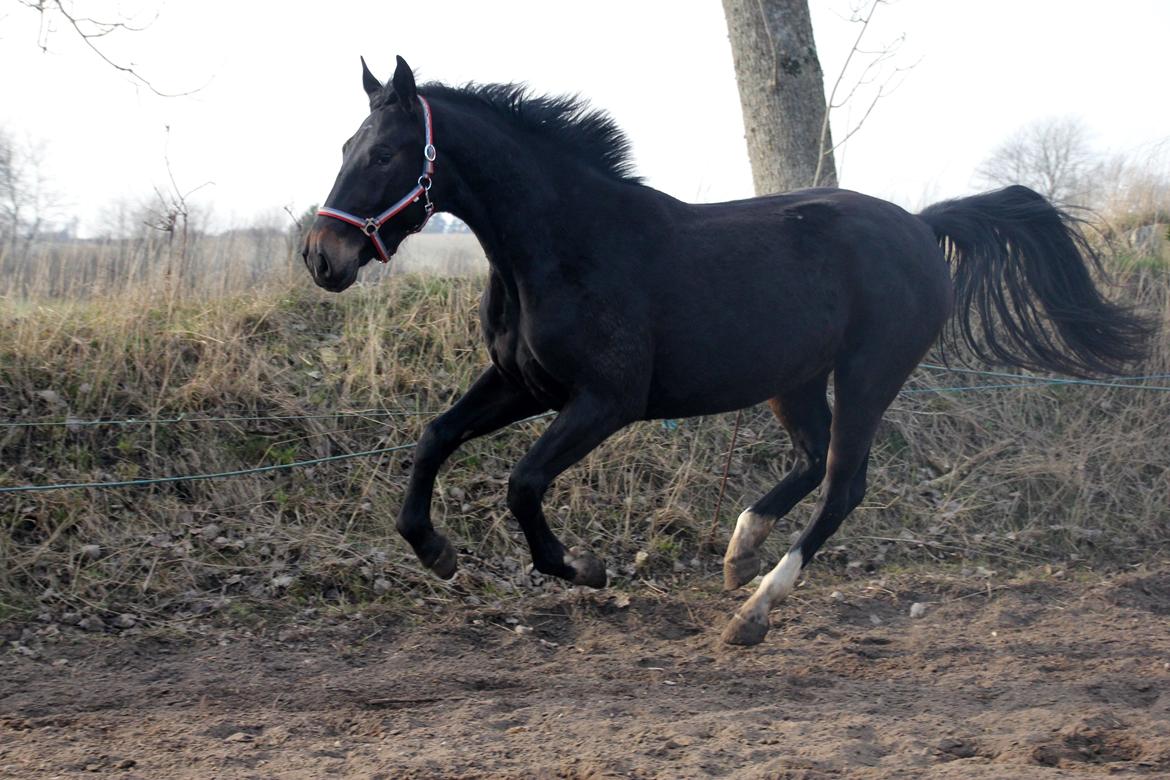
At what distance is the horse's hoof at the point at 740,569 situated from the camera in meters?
5.67

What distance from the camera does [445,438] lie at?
4812mm

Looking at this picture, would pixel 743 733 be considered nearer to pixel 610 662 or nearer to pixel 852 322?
pixel 610 662

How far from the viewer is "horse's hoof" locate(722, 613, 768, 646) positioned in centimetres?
515

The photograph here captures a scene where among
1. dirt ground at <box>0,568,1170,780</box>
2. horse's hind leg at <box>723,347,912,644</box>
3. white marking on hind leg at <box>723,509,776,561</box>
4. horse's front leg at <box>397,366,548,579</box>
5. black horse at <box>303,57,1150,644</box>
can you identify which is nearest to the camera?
dirt ground at <box>0,568,1170,780</box>

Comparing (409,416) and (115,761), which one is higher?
(409,416)

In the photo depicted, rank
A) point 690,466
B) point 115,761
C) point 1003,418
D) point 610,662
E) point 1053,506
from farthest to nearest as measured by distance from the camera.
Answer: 1. point 1003,418
2. point 1053,506
3. point 690,466
4. point 610,662
5. point 115,761

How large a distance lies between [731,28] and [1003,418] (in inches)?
142

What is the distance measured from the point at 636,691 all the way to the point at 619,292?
5.34 feet

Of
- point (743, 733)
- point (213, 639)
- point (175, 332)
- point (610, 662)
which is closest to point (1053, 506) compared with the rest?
point (610, 662)

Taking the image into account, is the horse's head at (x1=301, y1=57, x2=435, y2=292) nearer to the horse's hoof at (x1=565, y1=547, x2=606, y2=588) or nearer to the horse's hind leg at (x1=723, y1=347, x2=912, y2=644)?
the horse's hoof at (x1=565, y1=547, x2=606, y2=588)

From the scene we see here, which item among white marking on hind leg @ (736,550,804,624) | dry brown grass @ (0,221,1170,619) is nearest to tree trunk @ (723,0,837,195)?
dry brown grass @ (0,221,1170,619)

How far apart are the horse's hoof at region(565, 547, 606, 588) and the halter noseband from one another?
1.49m

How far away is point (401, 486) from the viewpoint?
6.71 meters

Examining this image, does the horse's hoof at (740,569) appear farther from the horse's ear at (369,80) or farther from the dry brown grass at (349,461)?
the horse's ear at (369,80)
